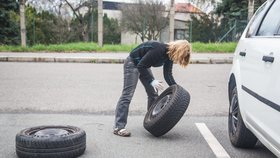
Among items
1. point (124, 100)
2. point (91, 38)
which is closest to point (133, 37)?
point (91, 38)

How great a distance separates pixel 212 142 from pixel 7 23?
1020 inches

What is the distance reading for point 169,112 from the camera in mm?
5359

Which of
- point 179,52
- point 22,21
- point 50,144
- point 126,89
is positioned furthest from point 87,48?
point 50,144

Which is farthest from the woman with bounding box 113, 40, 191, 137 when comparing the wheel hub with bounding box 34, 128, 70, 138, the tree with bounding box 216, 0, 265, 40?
the tree with bounding box 216, 0, 265, 40

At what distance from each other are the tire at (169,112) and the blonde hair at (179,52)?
349 mm

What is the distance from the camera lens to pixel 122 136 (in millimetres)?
5758

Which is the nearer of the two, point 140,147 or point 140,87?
point 140,147

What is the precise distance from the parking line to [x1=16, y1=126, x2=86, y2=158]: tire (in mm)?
1477

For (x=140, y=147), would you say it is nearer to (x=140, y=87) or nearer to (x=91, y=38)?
(x=140, y=87)

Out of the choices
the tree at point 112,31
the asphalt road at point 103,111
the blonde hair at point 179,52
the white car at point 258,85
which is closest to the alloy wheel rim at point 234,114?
the white car at point 258,85

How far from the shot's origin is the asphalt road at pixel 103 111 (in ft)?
16.8

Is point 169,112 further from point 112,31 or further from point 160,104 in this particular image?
point 112,31

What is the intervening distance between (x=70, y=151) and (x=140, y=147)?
36.7 inches

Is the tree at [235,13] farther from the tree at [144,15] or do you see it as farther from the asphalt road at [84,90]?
the asphalt road at [84,90]
